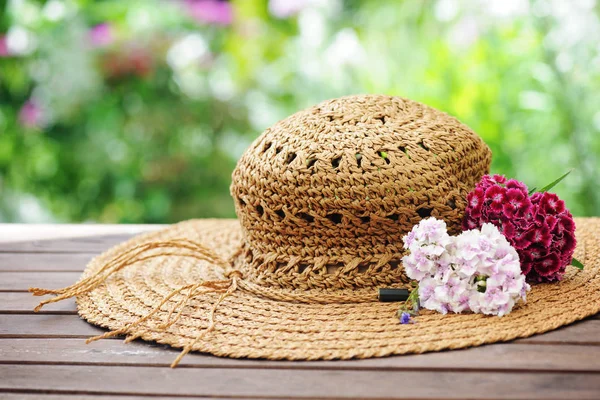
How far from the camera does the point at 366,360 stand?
3.34ft

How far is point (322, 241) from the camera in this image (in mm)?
1291

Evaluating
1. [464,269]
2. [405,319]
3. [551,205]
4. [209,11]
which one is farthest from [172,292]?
[209,11]

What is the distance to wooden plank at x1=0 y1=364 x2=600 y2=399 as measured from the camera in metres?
0.91

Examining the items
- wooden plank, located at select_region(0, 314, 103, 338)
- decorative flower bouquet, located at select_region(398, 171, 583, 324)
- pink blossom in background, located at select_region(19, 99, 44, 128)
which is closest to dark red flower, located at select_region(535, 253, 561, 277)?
decorative flower bouquet, located at select_region(398, 171, 583, 324)

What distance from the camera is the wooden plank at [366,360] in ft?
3.23

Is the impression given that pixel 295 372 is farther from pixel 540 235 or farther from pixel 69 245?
pixel 69 245

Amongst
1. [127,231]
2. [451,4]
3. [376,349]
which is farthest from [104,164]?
[376,349]

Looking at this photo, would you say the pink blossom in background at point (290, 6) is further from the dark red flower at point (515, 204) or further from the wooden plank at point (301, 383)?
the wooden plank at point (301, 383)

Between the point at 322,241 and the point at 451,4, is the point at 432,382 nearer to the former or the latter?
the point at 322,241

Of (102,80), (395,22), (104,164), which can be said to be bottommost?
(104,164)

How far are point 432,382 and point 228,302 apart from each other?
0.48 metres

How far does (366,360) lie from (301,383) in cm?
12

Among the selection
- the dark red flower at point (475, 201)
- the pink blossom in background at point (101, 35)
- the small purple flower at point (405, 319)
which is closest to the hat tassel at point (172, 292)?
the small purple flower at point (405, 319)

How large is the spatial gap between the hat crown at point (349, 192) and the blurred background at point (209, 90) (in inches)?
66.3
